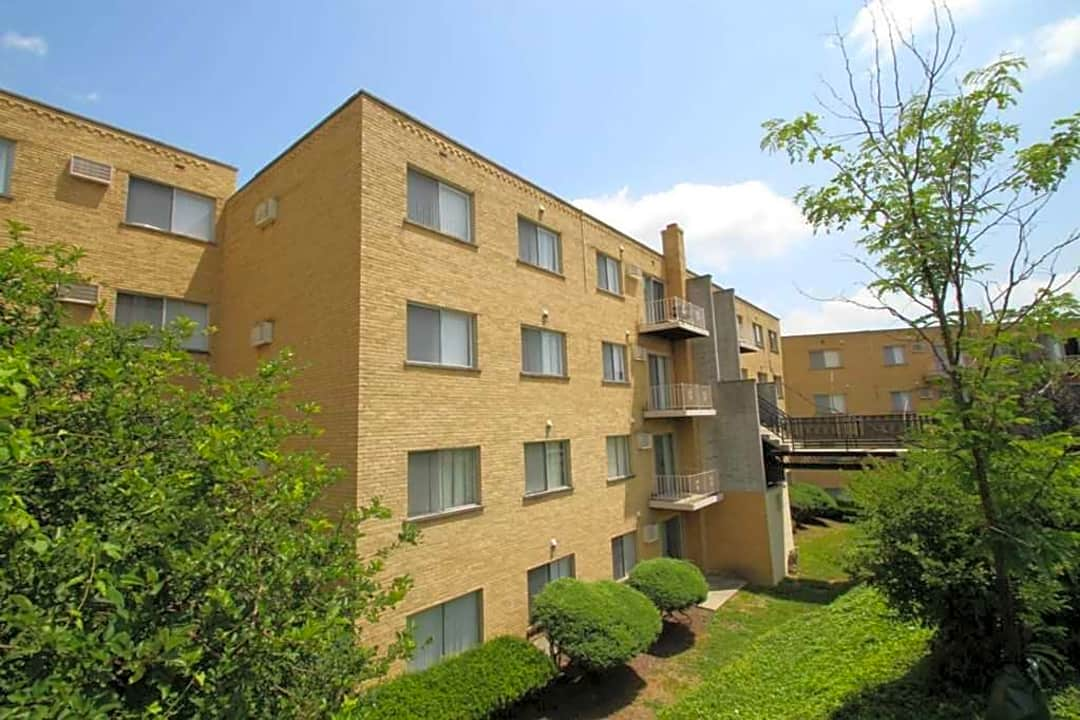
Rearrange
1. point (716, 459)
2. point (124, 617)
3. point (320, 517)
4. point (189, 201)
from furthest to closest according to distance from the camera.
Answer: point (716, 459), point (189, 201), point (320, 517), point (124, 617)

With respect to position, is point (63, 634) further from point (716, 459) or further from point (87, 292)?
point (716, 459)

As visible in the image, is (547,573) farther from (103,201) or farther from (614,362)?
(103,201)

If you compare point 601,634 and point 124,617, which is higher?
point 124,617

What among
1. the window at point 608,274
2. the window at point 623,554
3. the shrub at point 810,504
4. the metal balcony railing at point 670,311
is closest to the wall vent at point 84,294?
the window at point 608,274

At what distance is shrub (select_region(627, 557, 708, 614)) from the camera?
12.2 m

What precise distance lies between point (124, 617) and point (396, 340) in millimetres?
7045

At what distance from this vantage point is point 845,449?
18500 millimetres

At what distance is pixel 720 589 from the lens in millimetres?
15891

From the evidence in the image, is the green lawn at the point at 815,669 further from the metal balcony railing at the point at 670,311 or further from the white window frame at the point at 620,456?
the metal balcony railing at the point at 670,311

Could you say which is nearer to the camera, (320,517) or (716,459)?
(320,517)

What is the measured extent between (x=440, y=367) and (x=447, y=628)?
5.11 metres

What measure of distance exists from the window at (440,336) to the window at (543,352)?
1848mm

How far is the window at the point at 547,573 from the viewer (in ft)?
37.7

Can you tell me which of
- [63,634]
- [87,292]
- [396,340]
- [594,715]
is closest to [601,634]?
[594,715]
